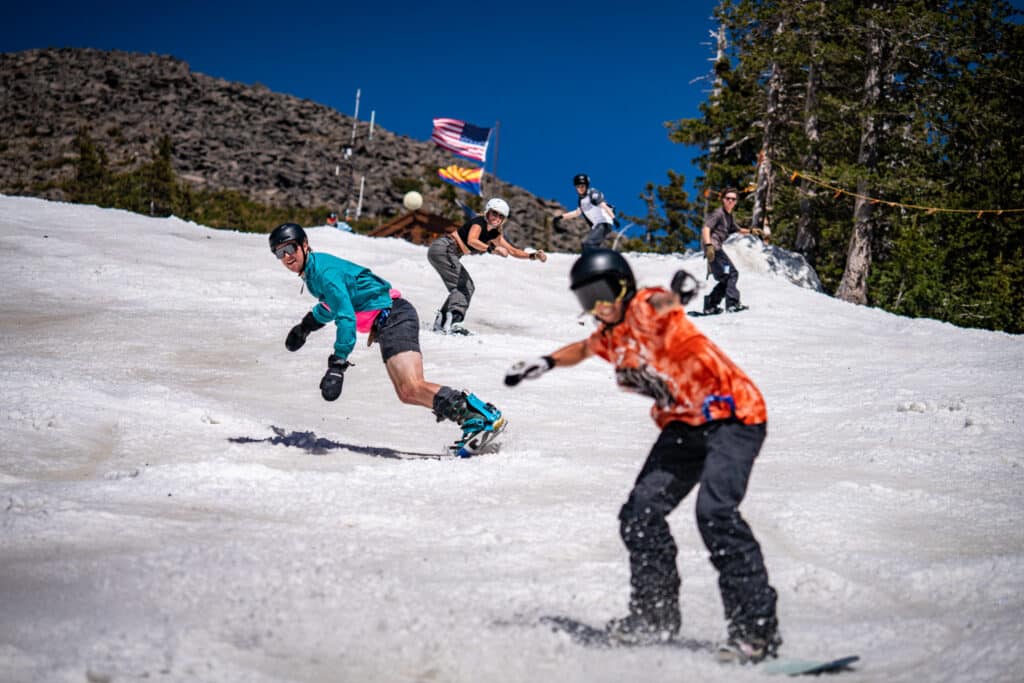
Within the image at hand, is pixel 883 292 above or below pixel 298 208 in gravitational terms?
below

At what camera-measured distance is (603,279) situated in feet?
12.6

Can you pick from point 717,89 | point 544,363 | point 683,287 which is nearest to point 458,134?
point 717,89

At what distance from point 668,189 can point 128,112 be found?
70156 mm

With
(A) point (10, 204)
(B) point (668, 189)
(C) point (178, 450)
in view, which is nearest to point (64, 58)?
(B) point (668, 189)

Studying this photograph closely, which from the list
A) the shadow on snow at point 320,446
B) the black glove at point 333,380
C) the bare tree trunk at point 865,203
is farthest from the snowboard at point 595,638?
the bare tree trunk at point 865,203

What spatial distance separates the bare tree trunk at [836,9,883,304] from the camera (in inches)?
844

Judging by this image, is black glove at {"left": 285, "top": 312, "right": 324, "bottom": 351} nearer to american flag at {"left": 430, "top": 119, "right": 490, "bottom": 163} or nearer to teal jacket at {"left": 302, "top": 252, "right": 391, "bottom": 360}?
teal jacket at {"left": 302, "top": 252, "right": 391, "bottom": 360}

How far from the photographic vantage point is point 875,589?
416 centimetres

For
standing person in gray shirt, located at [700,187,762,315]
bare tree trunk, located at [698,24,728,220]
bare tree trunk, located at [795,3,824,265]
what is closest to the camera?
standing person in gray shirt, located at [700,187,762,315]

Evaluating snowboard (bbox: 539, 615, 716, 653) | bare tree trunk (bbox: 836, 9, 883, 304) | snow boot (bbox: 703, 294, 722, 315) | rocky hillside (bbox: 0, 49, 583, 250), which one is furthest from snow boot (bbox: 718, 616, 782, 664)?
rocky hillside (bbox: 0, 49, 583, 250)

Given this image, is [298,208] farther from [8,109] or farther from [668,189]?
[668,189]

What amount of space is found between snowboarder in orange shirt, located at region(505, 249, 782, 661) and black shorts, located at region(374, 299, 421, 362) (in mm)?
3143

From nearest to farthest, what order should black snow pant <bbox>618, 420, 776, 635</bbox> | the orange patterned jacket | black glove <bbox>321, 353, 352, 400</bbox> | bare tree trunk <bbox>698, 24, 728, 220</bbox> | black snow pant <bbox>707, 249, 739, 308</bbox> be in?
black snow pant <bbox>618, 420, 776, 635</bbox>, the orange patterned jacket, black glove <bbox>321, 353, 352, 400</bbox>, black snow pant <bbox>707, 249, 739, 308</bbox>, bare tree trunk <bbox>698, 24, 728, 220</bbox>

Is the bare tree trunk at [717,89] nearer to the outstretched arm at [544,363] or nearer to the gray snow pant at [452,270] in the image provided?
the gray snow pant at [452,270]
